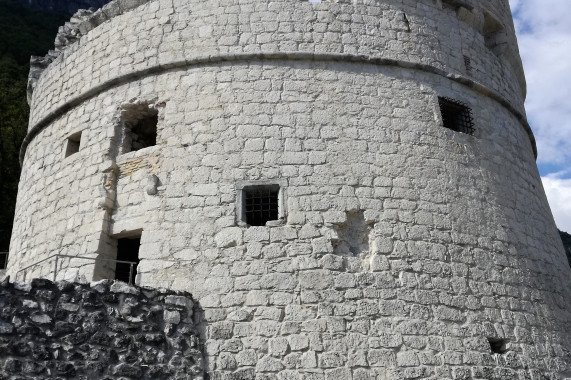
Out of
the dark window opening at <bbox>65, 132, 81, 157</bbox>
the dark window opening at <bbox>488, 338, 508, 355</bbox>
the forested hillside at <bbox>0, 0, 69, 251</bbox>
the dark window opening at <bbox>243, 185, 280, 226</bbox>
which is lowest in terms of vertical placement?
the dark window opening at <bbox>488, 338, 508, 355</bbox>

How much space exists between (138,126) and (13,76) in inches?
529

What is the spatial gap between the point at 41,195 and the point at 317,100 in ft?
13.2

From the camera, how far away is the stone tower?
6109 millimetres

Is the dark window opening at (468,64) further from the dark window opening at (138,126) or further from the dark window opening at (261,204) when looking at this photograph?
the dark window opening at (138,126)

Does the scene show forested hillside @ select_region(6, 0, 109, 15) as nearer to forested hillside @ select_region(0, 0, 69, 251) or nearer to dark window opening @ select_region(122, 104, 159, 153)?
forested hillside @ select_region(0, 0, 69, 251)

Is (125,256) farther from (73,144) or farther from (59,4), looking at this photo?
(59,4)

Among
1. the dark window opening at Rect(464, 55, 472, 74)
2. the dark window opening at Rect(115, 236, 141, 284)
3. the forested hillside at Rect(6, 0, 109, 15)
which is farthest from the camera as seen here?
the forested hillside at Rect(6, 0, 109, 15)

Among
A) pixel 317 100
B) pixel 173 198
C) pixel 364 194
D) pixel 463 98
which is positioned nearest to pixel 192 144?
pixel 173 198

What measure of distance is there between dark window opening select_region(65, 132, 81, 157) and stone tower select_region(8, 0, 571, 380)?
0.02m

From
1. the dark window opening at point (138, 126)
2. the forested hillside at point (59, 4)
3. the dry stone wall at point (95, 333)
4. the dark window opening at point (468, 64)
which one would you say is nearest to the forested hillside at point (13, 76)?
the forested hillside at point (59, 4)

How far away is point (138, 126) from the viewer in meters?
8.00

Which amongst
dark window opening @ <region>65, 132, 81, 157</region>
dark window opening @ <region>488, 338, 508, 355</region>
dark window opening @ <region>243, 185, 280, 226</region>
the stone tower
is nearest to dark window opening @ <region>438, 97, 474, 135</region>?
the stone tower

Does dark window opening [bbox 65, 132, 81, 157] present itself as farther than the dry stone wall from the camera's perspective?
Yes

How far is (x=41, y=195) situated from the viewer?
8094mm
